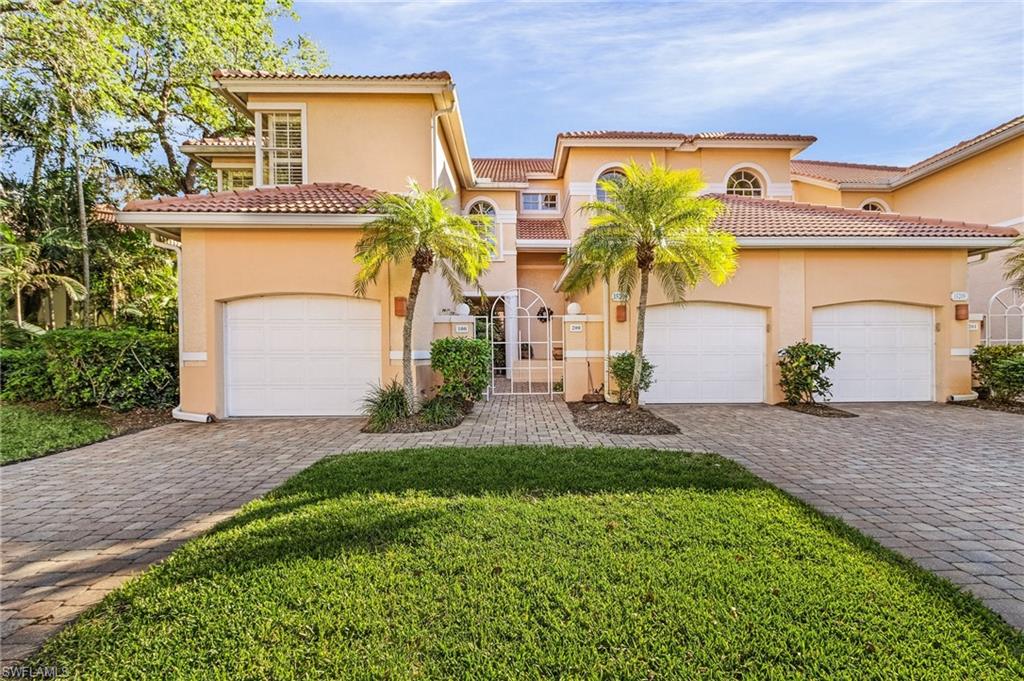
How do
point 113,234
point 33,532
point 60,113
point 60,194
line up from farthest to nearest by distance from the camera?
point 113,234 → point 60,194 → point 60,113 → point 33,532

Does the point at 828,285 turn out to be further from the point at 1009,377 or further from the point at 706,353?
the point at 1009,377

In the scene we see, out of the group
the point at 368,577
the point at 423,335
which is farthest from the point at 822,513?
the point at 423,335

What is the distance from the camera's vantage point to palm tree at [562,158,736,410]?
8.88 m

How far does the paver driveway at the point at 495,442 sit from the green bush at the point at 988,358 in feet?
5.73

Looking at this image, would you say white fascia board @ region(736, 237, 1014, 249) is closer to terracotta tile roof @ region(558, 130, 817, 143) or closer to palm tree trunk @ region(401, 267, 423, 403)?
palm tree trunk @ region(401, 267, 423, 403)

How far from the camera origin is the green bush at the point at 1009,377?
10.7 metres

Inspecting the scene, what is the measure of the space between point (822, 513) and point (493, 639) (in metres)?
3.71

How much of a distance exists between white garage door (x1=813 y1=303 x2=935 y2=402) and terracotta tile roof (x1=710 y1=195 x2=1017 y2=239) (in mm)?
1813

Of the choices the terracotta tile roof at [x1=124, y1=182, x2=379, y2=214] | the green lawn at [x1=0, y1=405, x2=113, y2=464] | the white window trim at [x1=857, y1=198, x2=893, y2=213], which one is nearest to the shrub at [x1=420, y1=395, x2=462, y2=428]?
the terracotta tile roof at [x1=124, y1=182, x2=379, y2=214]

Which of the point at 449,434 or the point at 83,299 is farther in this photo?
the point at 83,299

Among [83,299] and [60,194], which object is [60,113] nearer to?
[60,194]

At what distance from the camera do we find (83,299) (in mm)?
13961

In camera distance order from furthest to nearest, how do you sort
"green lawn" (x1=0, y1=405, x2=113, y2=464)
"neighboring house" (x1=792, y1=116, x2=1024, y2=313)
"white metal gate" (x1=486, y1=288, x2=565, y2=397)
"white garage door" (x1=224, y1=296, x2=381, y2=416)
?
"neighboring house" (x1=792, y1=116, x2=1024, y2=313)
"white metal gate" (x1=486, y1=288, x2=565, y2=397)
"white garage door" (x1=224, y1=296, x2=381, y2=416)
"green lawn" (x1=0, y1=405, x2=113, y2=464)

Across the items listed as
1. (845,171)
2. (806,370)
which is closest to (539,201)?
(806,370)
